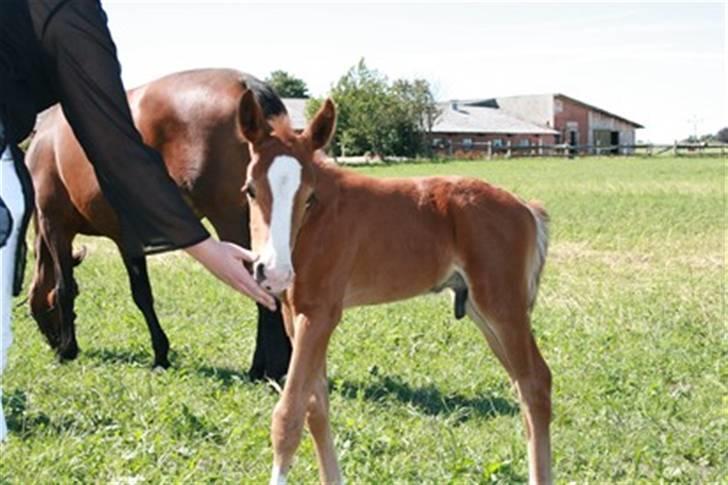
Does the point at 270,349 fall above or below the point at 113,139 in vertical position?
below

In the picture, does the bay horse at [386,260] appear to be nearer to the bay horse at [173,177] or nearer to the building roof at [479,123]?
the bay horse at [173,177]

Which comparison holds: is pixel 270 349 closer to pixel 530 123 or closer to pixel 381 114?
pixel 381 114

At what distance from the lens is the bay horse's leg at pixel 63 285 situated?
688 cm

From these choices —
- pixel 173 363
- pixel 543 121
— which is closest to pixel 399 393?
pixel 173 363

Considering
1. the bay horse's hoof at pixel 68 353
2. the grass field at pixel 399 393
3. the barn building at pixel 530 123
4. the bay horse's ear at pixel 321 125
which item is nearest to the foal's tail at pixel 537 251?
the grass field at pixel 399 393

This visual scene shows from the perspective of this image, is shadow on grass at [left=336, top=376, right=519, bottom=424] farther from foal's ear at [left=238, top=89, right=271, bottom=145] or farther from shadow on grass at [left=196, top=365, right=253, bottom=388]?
foal's ear at [left=238, top=89, right=271, bottom=145]

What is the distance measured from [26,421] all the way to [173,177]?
1810 millimetres

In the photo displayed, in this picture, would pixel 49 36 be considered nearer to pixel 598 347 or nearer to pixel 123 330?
pixel 598 347

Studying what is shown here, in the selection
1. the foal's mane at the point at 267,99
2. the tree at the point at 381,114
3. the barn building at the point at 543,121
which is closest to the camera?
the foal's mane at the point at 267,99

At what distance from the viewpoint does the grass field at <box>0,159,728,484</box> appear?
436cm

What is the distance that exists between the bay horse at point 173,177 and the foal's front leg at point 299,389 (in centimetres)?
188

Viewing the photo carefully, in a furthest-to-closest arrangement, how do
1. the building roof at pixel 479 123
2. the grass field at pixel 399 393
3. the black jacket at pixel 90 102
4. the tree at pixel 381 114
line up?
the building roof at pixel 479 123 → the tree at pixel 381 114 → the grass field at pixel 399 393 → the black jacket at pixel 90 102

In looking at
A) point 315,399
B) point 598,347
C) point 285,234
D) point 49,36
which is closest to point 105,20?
point 49,36

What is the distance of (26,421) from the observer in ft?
16.2
